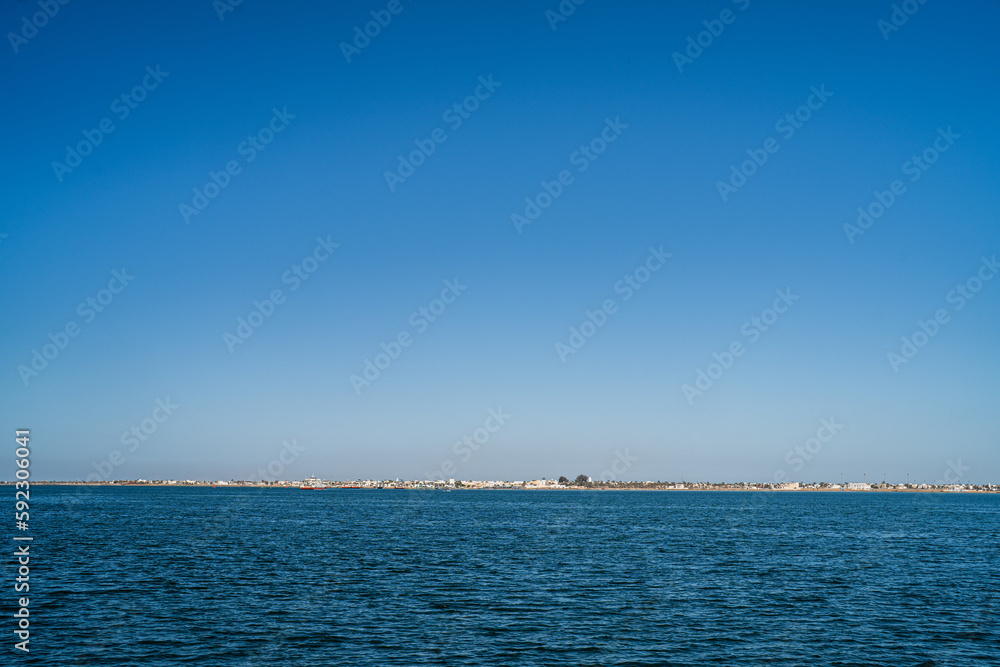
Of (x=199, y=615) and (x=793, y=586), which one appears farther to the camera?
(x=793, y=586)

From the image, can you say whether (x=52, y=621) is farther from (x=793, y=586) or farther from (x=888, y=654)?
(x=793, y=586)

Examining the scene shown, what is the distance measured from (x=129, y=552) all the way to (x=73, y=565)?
9.49 metres

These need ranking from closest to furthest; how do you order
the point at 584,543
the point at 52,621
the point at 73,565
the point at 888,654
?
the point at 888,654
the point at 52,621
the point at 73,565
the point at 584,543

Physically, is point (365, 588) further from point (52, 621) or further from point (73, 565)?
point (73, 565)

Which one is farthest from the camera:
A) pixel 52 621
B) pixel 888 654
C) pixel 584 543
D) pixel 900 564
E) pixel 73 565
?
pixel 584 543

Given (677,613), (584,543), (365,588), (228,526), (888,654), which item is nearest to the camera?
(888,654)

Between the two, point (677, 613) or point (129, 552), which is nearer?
point (677, 613)

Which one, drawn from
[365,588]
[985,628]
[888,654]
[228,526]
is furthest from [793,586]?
[228,526]

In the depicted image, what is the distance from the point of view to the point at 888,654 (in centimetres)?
3152

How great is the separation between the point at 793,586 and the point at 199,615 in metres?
38.2

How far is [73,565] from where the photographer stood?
178 ft

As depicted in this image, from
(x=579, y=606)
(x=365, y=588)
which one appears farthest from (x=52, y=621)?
(x=579, y=606)

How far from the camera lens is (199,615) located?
37.2 m

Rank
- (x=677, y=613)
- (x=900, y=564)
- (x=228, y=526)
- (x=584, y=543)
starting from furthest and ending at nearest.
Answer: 1. (x=228, y=526)
2. (x=584, y=543)
3. (x=900, y=564)
4. (x=677, y=613)
